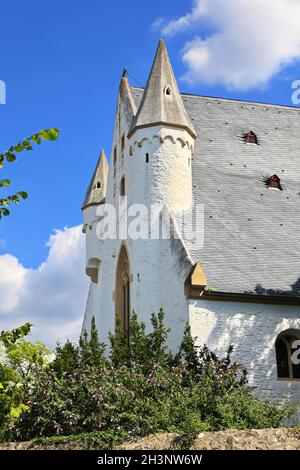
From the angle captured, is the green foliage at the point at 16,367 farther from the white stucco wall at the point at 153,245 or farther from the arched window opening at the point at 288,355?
the arched window opening at the point at 288,355

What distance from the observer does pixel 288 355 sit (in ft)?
63.0

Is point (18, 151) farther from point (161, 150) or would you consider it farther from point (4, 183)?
point (161, 150)

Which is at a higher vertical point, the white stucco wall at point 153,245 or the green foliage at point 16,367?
the white stucco wall at point 153,245

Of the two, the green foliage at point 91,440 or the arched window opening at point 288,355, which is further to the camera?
the arched window opening at point 288,355

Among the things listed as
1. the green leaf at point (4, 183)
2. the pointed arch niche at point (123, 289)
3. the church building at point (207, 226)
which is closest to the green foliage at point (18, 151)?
the green leaf at point (4, 183)

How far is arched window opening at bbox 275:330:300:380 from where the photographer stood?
18.9 meters

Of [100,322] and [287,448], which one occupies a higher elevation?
[100,322]

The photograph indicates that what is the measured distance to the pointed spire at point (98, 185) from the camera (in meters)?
28.1

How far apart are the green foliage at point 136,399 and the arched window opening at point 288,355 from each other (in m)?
2.88

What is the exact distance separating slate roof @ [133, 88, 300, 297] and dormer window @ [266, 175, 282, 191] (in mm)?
208
